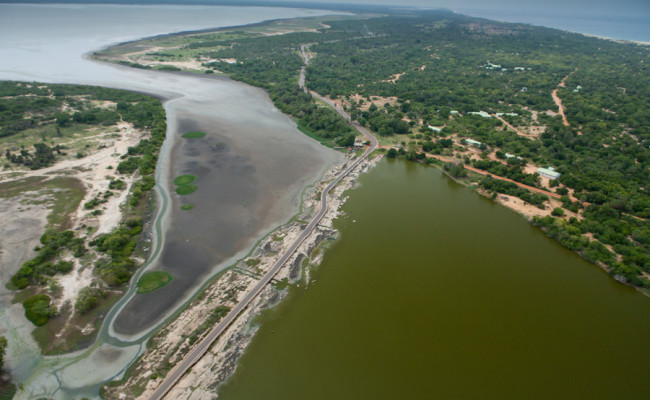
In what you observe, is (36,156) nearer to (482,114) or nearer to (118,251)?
(118,251)

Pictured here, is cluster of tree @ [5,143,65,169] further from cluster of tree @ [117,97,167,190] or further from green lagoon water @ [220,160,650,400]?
green lagoon water @ [220,160,650,400]

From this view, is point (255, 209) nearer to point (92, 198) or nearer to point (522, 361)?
point (92, 198)

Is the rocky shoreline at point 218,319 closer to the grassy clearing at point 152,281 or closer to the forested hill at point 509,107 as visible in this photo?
the grassy clearing at point 152,281

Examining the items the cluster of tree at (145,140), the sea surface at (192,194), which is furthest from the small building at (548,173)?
the cluster of tree at (145,140)

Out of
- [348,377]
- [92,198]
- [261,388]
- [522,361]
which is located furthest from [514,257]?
[92,198]

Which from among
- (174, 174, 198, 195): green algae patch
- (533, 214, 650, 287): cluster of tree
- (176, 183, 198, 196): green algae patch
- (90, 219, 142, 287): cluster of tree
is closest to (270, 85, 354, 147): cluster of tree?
(174, 174, 198, 195): green algae patch
